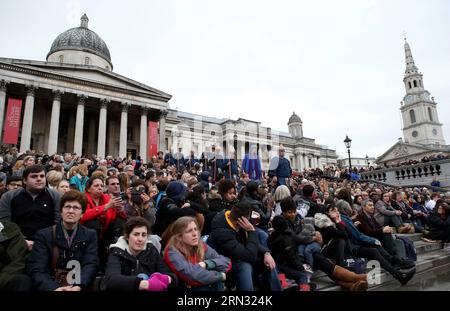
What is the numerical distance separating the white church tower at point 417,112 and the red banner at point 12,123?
7937 cm

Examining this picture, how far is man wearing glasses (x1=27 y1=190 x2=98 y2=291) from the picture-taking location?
9.57 ft

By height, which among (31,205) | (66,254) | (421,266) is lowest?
(421,266)

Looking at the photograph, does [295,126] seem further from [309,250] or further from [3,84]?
[309,250]

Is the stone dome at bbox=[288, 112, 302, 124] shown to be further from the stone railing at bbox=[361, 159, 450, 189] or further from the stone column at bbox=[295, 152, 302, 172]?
the stone railing at bbox=[361, 159, 450, 189]

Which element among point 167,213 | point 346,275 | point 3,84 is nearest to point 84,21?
point 3,84

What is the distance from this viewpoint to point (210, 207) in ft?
17.0

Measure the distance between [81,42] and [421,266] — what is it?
3610 centimetres

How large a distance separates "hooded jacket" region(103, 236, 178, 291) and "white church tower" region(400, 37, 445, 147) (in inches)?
3195

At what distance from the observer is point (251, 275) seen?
379cm

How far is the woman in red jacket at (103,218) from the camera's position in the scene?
13.2 feet

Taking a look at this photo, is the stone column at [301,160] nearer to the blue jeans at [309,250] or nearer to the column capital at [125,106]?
the column capital at [125,106]

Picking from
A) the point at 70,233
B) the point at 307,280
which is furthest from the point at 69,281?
the point at 307,280

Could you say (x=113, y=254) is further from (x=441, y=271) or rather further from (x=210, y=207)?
(x=441, y=271)

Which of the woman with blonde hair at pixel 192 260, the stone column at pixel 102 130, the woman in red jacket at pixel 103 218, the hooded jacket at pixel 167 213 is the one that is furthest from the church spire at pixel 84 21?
the woman with blonde hair at pixel 192 260
